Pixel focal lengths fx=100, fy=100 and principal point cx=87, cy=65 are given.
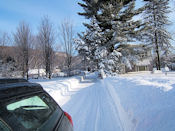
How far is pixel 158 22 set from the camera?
829 inches

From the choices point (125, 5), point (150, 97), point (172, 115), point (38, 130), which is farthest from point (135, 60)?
point (38, 130)

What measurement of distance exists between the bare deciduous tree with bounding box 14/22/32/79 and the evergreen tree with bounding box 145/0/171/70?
2254 centimetres

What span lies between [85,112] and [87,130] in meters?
1.20

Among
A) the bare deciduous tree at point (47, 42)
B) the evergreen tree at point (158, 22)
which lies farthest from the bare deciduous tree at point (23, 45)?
the evergreen tree at point (158, 22)

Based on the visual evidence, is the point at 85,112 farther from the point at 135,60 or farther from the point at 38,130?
the point at 135,60

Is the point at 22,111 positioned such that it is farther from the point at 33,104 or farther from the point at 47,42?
the point at 47,42

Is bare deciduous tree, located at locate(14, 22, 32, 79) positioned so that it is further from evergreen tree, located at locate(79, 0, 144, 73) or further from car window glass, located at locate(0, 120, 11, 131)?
car window glass, located at locate(0, 120, 11, 131)

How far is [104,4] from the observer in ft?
50.1

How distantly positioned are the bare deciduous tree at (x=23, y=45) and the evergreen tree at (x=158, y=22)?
2254cm

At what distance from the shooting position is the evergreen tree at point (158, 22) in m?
20.5

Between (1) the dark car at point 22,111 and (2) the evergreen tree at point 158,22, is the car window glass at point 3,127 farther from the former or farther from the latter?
(2) the evergreen tree at point 158,22

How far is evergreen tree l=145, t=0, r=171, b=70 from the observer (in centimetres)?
2048

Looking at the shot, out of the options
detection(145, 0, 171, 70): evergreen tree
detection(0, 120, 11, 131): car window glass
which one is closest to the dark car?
detection(0, 120, 11, 131): car window glass

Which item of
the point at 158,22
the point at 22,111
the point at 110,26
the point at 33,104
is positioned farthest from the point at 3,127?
the point at 158,22
